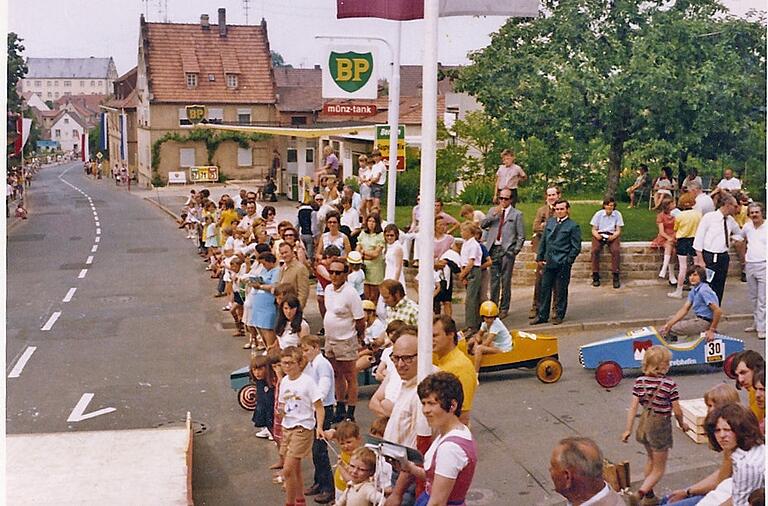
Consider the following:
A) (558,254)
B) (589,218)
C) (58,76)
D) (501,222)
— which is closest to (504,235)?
(501,222)

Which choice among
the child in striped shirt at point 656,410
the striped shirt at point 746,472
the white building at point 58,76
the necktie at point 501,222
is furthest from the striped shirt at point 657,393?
the white building at point 58,76

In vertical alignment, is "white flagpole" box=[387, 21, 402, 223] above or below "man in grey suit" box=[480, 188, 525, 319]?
above

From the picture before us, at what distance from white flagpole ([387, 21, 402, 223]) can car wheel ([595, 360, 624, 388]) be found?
4.41m

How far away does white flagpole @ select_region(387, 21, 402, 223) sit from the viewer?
14.3m

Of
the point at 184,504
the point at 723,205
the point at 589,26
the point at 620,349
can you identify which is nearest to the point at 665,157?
the point at 589,26

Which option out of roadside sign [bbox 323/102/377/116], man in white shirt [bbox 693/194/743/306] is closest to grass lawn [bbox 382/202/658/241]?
roadside sign [bbox 323/102/377/116]

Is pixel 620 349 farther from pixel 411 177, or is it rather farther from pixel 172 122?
pixel 172 122

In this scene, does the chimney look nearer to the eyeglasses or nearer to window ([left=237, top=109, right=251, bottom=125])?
window ([left=237, top=109, right=251, bottom=125])

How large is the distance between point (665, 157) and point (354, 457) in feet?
44.4

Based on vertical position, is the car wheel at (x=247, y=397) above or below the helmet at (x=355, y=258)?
below

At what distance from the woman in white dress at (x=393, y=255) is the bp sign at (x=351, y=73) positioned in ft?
9.64

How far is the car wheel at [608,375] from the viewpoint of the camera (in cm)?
1088

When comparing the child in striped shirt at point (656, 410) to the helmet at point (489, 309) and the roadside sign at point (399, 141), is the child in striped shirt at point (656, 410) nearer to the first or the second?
the helmet at point (489, 309)

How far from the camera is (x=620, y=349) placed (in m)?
11.0
